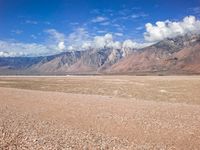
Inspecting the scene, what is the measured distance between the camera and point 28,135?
1803cm

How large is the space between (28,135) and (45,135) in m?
1.13

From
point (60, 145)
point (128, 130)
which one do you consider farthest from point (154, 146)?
point (60, 145)

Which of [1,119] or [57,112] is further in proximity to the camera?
[57,112]

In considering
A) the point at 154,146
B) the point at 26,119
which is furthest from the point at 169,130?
the point at 26,119

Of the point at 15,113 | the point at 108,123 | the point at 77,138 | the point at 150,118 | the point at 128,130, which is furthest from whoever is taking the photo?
the point at 15,113

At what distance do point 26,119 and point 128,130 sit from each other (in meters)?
9.36

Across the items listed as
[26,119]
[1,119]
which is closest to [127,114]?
[26,119]

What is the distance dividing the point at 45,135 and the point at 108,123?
21.7 feet

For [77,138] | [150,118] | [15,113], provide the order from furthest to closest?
[15,113], [150,118], [77,138]

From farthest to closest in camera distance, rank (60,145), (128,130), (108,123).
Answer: (108,123) → (128,130) → (60,145)

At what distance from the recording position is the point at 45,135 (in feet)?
60.3

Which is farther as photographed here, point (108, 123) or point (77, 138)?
point (108, 123)

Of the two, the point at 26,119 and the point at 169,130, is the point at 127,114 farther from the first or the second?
the point at 26,119

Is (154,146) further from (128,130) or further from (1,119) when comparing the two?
(1,119)
